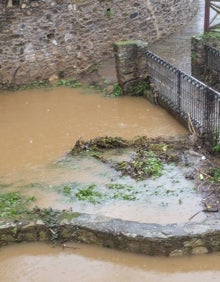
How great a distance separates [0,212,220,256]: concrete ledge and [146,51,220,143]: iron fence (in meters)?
2.61

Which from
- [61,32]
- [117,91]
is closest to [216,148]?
[117,91]

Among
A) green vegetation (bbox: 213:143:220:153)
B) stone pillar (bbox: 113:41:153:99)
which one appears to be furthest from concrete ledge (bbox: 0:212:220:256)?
stone pillar (bbox: 113:41:153:99)

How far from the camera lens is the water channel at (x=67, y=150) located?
18.7 ft

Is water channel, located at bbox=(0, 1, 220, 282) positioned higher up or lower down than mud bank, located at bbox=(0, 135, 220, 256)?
lower down

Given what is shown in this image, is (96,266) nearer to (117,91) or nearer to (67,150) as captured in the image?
(67,150)

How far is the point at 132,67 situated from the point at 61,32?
7.76 feet

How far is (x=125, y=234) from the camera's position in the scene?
593cm

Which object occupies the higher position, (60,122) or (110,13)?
(110,13)

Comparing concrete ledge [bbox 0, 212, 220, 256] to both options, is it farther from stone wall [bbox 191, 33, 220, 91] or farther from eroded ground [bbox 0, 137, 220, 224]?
stone wall [bbox 191, 33, 220, 91]

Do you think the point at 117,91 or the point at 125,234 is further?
the point at 117,91

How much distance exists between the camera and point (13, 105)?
1147 cm

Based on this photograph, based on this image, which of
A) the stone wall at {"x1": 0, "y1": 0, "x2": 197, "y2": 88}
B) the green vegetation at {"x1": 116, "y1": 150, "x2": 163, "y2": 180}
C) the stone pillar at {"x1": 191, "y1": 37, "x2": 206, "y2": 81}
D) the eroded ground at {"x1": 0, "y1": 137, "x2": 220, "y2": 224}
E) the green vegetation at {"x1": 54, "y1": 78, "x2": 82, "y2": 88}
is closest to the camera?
the eroded ground at {"x1": 0, "y1": 137, "x2": 220, "y2": 224}

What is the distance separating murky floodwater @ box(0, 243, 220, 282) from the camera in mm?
5598

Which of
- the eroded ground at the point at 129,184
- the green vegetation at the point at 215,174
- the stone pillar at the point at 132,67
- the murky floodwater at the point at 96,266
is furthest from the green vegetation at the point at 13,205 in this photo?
the stone pillar at the point at 132,67
